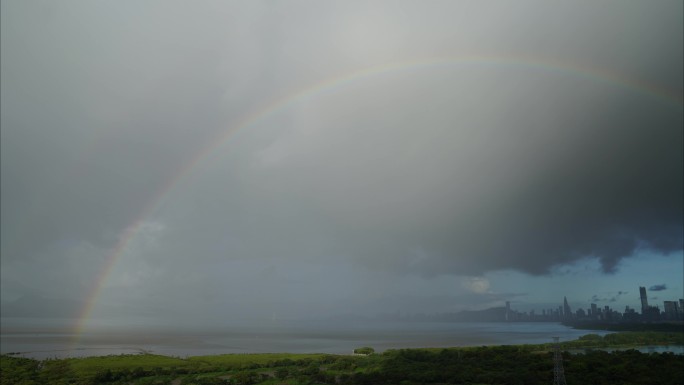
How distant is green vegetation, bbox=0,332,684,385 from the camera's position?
4825cm

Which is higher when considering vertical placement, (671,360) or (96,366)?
(96,366)

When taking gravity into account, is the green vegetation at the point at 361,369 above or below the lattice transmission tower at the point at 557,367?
below

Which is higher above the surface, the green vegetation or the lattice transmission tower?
the lattice transmission tower

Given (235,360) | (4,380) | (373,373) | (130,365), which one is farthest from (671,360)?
(4,380)

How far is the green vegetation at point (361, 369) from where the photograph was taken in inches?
1900

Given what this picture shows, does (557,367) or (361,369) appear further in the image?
(361,369)

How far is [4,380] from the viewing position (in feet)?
149

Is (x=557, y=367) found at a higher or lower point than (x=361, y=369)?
higher

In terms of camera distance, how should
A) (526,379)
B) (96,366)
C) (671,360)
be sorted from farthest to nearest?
(671,360) < (96,366) < (526,379)

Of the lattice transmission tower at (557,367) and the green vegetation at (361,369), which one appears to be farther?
the green vegetation at (361,369)

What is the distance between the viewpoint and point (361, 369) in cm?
5588

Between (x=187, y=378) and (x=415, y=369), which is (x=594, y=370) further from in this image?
(x=187, y=378)

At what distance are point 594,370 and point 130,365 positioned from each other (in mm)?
60649

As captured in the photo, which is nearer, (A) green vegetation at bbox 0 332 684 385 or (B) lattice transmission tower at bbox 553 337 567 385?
(B) lattice transmission tower at bbox 553 337 567 385
